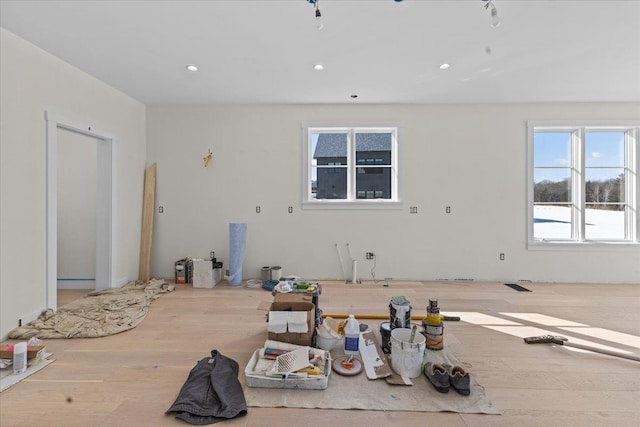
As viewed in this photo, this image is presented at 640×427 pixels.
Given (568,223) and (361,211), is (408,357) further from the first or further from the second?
(568,223)

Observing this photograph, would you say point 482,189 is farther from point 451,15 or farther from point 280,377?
point 280,377

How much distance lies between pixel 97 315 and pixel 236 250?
1.72m

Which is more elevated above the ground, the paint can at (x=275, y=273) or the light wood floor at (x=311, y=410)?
the paint can at (x=275, y=273)

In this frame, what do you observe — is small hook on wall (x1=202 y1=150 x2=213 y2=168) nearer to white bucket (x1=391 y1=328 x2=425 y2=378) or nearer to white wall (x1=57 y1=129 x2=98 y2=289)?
white wall (x1=57 y1=129 x2=98 y2=289)

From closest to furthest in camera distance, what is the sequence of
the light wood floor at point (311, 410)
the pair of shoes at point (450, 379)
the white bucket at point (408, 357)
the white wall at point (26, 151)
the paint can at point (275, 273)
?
1. the light wood floor at point (311, 410)
2. the pair of shoes at point (450, 379)
3. the white bucket at point (408, 357)
4. the white wall at point (26, 151)
5. the paint can at point (275, 273)

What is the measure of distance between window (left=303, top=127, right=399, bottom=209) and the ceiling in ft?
2.27

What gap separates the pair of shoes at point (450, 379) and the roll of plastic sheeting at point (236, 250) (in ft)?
9.92

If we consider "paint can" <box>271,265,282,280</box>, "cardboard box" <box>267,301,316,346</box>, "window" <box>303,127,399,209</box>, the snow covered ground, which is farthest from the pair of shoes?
the snow covered ground

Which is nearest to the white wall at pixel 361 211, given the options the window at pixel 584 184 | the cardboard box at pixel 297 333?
the window at pixel 584 184

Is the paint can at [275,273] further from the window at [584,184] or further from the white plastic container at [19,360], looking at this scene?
the window at [584,184]

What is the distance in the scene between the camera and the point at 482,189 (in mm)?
Answer: 4523

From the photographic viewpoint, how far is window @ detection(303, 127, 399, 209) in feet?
15.3

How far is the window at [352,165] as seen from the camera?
183 inches

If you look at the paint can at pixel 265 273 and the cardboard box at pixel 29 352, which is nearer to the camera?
the cardboard box at pixel 29 352
